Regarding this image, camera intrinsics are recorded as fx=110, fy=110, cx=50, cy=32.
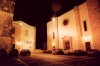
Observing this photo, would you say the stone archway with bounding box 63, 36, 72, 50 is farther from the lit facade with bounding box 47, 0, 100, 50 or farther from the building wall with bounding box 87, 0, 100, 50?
the building wall with bounding box 87, 0, 100, 50

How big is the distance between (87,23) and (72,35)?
5296mm

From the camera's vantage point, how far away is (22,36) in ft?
114

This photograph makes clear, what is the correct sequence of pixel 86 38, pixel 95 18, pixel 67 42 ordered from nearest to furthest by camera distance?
pixel 95 18 → pixel 86 38 → pixel 67 42

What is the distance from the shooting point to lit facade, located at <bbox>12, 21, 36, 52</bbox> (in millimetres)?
33656

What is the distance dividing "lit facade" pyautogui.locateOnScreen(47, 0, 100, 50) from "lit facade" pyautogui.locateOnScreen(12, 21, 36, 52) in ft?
25.1

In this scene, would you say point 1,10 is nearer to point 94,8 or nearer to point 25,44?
point 94,8

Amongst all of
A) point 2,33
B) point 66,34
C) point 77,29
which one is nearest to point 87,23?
point 77,29

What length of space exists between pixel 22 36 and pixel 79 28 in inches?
709

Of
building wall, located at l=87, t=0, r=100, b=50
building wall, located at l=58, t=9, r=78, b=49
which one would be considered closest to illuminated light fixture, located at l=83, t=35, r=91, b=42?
building wall, located at l=87, t=0, r=100, b=50

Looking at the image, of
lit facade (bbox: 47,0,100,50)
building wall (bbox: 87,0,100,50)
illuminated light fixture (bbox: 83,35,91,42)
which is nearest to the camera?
building wall (bbox: 87,0,100,50)

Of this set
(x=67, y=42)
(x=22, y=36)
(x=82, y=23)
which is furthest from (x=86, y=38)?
(x=22, y=36)

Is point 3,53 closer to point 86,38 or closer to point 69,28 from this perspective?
point 86,38

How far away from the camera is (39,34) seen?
4812 cm

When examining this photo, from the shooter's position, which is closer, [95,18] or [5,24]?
[5,24]
